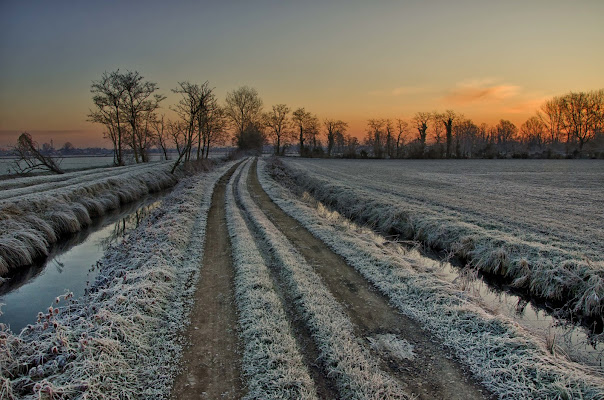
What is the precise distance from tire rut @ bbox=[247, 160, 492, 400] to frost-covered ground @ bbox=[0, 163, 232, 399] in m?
3.27

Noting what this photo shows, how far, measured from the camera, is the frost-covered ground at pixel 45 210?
10.4 m

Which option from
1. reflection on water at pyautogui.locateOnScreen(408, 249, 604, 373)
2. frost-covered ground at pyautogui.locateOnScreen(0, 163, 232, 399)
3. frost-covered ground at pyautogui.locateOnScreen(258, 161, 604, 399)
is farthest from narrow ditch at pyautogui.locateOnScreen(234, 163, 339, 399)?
reflection on water at pyautogui.locateOnScreen(408, 249, 604, 373)

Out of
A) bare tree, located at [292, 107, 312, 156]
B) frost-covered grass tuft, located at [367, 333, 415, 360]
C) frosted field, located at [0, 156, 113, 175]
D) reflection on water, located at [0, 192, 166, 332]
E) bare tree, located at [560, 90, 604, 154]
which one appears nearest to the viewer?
frost-covered grass tuft, located at [367, 333, 415, 360]

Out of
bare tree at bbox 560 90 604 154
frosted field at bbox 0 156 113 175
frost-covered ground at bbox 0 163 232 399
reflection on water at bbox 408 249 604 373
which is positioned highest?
bare tree at bbox 560 90 604 154

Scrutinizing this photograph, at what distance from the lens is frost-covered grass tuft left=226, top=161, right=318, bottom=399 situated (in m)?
4.28

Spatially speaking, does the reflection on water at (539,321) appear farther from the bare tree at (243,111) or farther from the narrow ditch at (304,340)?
the bare tree at (243,111)

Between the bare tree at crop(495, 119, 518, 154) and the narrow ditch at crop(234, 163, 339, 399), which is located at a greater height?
the bare tree at crop(495, 119, 518, 154)

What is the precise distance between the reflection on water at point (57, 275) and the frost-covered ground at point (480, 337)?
7767 millimetres

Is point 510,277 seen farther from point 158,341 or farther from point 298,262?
point 158,341

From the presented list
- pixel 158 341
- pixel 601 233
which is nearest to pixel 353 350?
pixel 158 341

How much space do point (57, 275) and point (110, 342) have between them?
6669 millimetres

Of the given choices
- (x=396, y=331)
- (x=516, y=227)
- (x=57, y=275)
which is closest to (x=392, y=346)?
(x=396, y=331)

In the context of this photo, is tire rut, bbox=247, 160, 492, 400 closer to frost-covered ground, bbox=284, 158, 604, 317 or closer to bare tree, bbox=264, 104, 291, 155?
frost-covered ground, bbox=284, 158, 604, 317

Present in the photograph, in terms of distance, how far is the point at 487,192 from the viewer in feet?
68.2
